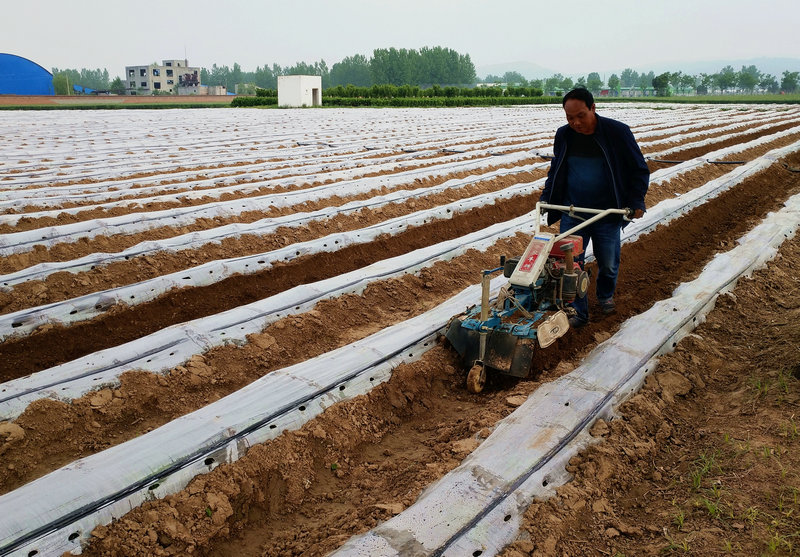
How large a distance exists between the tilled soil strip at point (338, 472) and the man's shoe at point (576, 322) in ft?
0.18

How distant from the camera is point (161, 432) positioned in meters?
3.30

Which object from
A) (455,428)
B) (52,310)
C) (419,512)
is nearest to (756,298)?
(455,428)

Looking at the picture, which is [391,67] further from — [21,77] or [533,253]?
[533,253]

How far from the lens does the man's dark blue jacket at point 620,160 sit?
14.7 ft

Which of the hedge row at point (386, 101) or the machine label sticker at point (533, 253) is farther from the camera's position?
the hedge row at point (386, 101)

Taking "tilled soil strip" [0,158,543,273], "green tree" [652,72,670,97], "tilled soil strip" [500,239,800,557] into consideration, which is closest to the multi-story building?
"green tree" [652,72,670,97]

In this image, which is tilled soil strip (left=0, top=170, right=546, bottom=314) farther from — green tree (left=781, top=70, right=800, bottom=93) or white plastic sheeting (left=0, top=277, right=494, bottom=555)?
green tree (left=781, top=70, right=800, bottom=93)

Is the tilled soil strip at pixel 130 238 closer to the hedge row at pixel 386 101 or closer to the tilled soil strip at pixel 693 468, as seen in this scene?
the tilled soil strip at pixel 693 468

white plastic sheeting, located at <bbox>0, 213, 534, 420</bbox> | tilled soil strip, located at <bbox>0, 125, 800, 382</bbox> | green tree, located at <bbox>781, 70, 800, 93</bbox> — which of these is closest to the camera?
white plastic sheeting, located at <bbox>0, 213, 534, 420</bbox>

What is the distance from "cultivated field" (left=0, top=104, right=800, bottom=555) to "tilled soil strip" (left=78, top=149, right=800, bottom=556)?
1 cm

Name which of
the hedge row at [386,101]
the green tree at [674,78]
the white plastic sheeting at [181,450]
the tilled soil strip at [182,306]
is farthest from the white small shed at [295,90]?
the green tree at [674,78]

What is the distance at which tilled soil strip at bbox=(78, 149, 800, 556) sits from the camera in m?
2.85

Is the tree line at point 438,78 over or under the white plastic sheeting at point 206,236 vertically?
over

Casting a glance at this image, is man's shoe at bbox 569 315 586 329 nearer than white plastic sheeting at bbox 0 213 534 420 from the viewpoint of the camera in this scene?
No
